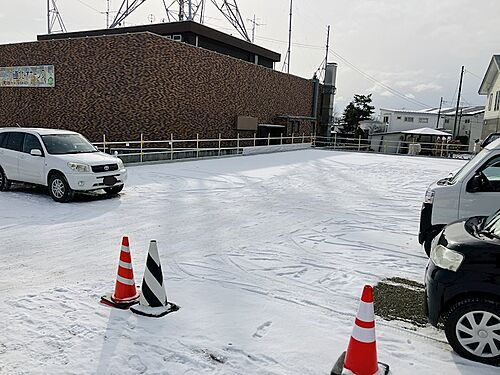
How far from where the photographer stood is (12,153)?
988cm

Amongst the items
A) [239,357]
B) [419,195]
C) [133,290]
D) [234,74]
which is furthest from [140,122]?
[239,357]

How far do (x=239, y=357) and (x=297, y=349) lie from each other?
0.51 metres

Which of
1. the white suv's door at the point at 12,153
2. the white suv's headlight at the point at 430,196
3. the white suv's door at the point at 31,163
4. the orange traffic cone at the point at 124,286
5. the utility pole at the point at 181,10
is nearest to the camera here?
the orange traffic cone at the point at 124,286

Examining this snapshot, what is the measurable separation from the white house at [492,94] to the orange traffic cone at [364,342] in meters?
34.1

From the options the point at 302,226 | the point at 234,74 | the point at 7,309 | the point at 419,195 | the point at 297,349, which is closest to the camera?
the point at 297,349

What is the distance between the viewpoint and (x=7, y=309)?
13.2 feet

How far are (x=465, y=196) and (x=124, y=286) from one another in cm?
440

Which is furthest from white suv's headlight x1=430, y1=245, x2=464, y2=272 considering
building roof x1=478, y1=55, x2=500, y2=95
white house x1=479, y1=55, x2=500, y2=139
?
building roof x1=478, y1=55, x2=500, y2=95

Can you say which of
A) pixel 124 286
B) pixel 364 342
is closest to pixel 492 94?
pixel 364 342

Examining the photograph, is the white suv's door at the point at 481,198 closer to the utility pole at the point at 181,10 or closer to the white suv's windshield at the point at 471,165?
the white suv's windshield at the point at 471,165

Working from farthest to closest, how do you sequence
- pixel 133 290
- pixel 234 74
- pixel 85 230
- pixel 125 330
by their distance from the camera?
pixel 234 74, pixel 85 230, pixel 133 290, pixel 125 330

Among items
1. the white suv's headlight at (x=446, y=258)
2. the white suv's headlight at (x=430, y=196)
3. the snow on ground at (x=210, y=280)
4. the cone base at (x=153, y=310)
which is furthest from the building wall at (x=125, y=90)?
the white suv's headlight at (x=446, y=258)

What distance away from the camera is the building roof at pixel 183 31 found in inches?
1043

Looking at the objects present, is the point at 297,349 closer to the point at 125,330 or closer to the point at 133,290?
the point at 125,330
